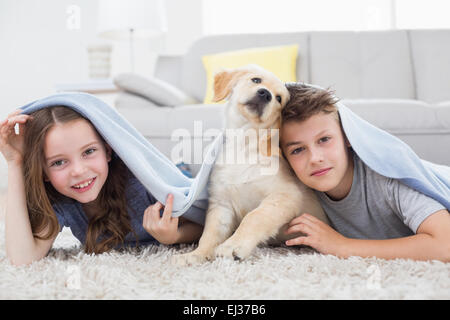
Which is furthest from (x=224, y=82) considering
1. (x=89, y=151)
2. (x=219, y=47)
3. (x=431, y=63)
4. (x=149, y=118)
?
(x=431, y=63)

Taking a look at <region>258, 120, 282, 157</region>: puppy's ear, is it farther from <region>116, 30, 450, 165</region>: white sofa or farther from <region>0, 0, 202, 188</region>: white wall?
<region>0, 0, 202, 188</region>: white wall

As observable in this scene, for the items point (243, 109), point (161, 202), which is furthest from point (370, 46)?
point (161, 202)

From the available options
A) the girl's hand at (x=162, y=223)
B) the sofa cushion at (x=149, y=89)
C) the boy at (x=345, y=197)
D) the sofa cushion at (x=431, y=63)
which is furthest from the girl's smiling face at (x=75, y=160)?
the sofa cushion at (x=431, y=63)

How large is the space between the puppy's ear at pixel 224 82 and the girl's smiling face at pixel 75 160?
0.34m

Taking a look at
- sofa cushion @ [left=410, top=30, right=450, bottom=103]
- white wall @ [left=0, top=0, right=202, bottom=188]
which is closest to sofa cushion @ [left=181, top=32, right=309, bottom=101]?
sofa cushion @ [left=410, top=30, right=450, bottom=103]

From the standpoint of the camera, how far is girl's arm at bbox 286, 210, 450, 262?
0.88m

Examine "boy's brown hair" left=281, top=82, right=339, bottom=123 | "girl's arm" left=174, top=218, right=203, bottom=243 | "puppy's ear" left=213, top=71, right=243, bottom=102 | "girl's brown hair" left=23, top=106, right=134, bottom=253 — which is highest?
"puppy's ear" left=213, top=71, right=243, bottom=102

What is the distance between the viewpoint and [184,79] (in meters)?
2.77

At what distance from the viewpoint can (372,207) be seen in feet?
3.43

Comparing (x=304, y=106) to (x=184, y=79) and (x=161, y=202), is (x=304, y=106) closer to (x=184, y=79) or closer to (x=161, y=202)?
(x=161, y=202)

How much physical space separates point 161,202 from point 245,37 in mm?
1926

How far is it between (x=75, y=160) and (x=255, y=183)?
419 mm

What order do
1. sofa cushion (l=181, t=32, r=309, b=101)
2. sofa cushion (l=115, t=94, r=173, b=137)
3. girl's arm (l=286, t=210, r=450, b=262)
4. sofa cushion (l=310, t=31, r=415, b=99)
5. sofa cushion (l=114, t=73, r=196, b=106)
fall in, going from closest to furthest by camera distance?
girl's arm (l=286, t=210, r=450, b=262) → sofa cushion (l=115, t=94, r=173, b=137) → sofa cushion (l=114, t=73, r=196, b=106) → sofa cushion (l=310, t=31, r=415, b=99) → sofa cushion (l=181, t=32, r=309, b=101)

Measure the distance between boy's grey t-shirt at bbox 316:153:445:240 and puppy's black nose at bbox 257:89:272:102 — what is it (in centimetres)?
27
